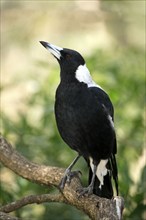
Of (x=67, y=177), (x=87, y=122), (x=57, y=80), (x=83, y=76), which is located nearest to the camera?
(x=67, y=177)

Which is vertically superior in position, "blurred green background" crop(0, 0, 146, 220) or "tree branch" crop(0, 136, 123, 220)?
"blurred green background" crop(0, 0, 146, 220)

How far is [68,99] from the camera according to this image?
3535 mm

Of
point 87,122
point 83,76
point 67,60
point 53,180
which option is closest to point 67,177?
point 53,180

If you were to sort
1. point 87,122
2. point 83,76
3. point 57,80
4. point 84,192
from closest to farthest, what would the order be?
point 84,192
point 87,122
point 83,76
point 57,80

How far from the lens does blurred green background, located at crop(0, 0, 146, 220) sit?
187 inches

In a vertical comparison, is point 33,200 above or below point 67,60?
below

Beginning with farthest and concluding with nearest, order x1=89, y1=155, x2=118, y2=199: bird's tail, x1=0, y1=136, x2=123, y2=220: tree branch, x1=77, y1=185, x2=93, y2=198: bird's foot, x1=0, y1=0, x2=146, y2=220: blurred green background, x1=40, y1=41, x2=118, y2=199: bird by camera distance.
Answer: x1=0, y1=0, x2=146, y2=220: blurred green background, x1=89, y1=155, x2=118, y2=199: bird's tail, x1=40, y1=41, x2=118, y2=199: bird, x1=77, y1=185, x2=93, y2=198: bird's foot, x1=0, y1=136, x2=123, y2=220: tree branch

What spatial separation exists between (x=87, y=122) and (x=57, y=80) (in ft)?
5.37

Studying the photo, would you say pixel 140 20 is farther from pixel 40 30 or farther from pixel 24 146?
pixel 24 146

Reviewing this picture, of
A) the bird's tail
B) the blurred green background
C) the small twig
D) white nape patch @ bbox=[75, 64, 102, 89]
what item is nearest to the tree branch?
the small twig

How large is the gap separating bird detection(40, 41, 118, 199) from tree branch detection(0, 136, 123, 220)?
63mm

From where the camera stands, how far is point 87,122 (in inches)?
139

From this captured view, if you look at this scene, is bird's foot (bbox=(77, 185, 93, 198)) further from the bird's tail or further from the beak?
the beak

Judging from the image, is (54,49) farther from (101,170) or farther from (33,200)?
(33,200)
